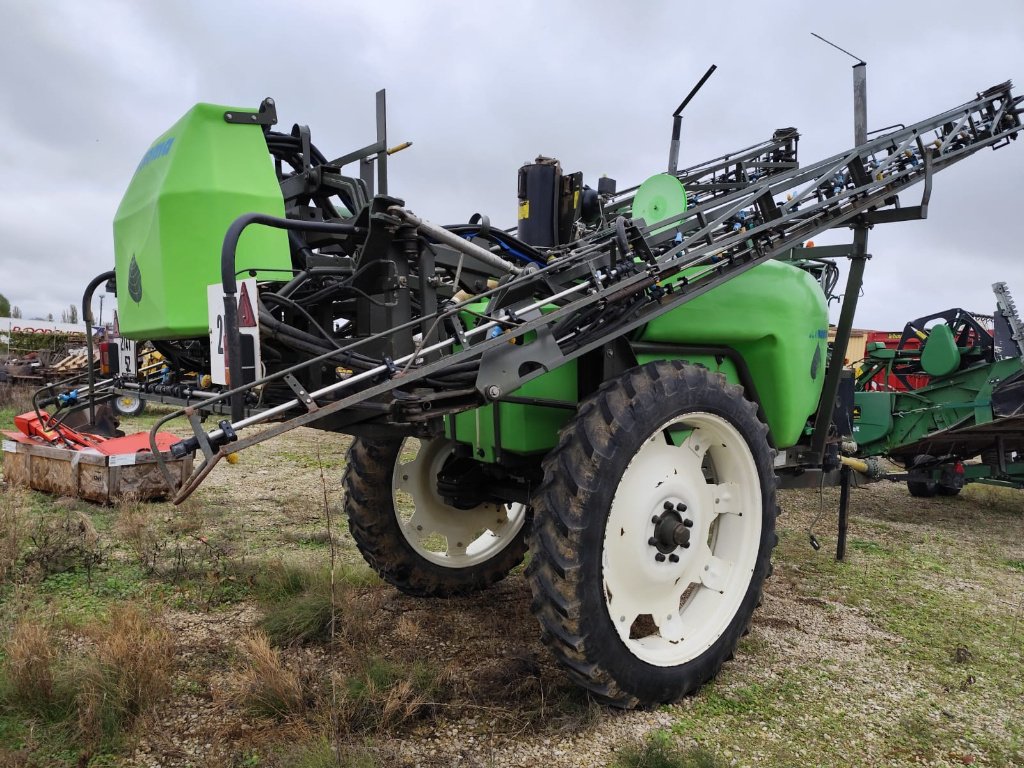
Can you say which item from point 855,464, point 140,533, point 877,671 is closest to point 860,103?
point 855,464

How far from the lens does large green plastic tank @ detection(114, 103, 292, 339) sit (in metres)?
2.93

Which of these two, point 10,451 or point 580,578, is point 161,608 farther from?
point 10,451

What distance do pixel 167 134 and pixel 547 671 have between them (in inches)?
114

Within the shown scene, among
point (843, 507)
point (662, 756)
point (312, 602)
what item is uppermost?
point (843, 507)

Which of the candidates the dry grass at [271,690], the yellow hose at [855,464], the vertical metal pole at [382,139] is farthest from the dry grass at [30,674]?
the yellow hose at [855,464]

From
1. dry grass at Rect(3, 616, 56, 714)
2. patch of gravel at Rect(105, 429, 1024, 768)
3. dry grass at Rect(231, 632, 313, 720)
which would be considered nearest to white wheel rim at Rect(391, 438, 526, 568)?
patch of gravel at Rect(105, 429, 1024, 768)

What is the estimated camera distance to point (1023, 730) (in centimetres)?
286

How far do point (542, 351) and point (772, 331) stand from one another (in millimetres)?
1530

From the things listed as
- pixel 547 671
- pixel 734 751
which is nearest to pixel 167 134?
pixel 547 671

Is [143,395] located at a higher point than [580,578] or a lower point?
higher

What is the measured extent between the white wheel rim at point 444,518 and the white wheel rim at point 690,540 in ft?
3.79

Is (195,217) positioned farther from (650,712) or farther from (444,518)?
(650,712)

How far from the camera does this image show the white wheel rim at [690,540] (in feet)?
9.49

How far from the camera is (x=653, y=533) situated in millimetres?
2990
